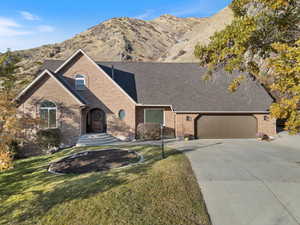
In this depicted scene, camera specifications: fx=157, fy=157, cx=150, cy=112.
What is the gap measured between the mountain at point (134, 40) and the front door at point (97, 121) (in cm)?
3582

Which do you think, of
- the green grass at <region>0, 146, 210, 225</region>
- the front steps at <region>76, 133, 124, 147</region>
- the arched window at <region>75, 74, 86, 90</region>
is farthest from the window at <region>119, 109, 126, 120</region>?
the green grass at <region>0, 146, 210, 225</region>

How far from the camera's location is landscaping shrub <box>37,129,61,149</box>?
12273 millimetres

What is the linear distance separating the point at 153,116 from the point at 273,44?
10.9 metres

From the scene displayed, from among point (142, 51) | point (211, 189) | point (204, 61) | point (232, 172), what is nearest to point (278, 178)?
point (232, 172)

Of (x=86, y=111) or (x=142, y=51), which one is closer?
(x=86, y=111)

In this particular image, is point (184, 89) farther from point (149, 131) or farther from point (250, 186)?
point (250, 186)

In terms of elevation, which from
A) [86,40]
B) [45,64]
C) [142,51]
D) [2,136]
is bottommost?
[2,136]

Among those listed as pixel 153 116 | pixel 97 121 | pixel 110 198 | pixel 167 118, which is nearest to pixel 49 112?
pixel 97 121

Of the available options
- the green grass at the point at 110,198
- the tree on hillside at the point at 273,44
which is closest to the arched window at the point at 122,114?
the green grass at the point at 110,198

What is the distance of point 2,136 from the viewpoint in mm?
6840

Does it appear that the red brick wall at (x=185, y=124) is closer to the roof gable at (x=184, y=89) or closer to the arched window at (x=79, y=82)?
the roof gable at (x=184, y=89)

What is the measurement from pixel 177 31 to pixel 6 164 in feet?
361

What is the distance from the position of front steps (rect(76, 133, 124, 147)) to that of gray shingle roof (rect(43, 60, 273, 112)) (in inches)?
171

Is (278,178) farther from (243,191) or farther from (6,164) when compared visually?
(6,164)
